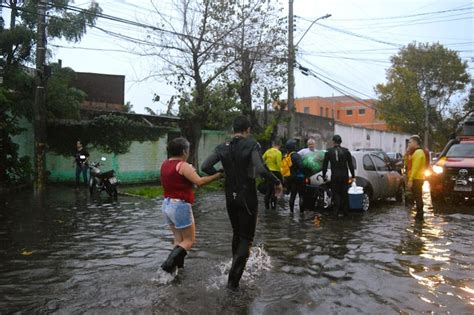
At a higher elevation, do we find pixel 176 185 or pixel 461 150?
pixel 461 150

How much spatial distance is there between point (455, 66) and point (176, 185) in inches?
1717

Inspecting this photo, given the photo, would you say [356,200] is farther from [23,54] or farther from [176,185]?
[23,54]

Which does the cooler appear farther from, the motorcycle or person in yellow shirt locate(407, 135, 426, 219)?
the motorcycle

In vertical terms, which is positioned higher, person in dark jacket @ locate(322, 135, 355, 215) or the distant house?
the distant house

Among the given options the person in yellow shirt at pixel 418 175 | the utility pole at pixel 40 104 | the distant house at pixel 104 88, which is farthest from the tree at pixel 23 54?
the distant house at pixel 104 88

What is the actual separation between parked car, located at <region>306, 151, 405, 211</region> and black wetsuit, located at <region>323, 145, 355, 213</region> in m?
1.05

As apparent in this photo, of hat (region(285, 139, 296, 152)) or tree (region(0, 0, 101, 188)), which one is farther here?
tree (region(0, 0, 101, 188))

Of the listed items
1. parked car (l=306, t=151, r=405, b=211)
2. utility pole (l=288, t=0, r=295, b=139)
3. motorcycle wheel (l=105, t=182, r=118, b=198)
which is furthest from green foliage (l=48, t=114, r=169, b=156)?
parked car (l=306, t=151, r=405, b=211)

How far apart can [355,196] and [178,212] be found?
6.62m

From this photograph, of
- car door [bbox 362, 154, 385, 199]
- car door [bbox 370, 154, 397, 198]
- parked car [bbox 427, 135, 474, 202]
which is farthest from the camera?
car door [bbox 370, 154, 397, 198]

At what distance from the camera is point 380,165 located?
13180mm

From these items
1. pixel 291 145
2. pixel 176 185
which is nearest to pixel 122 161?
pixel 291 145

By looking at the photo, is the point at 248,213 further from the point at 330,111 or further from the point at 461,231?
the point at 330,111

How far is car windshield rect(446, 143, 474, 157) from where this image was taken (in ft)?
45.4
